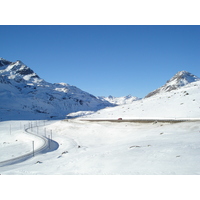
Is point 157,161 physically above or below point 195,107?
below

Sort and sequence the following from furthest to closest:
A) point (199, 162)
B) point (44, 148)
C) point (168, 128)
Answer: point (44, 148) < point (168, 128) < point (199, 162)

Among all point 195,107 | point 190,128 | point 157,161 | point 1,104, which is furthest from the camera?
point 1,104

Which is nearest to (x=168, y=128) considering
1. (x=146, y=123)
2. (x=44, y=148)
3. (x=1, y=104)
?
(x=146, y=123)

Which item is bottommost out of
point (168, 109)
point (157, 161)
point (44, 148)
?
point (44, 148)

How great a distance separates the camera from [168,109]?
43719 mm

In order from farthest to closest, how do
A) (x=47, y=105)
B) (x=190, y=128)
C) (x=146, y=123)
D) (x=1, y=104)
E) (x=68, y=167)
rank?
(x=47, y=105), (x=1, y=104), (x=146, y=123), (x=190, y=128), (x=68, y=167)

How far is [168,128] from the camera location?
28.8 m

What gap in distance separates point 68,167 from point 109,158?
3.77 m

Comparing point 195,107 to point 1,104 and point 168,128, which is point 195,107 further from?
point 1,104

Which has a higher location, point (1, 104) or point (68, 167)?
point (1, 104)

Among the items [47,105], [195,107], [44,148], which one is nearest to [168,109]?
[195,107]

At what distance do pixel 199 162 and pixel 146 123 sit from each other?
76.1 ft
